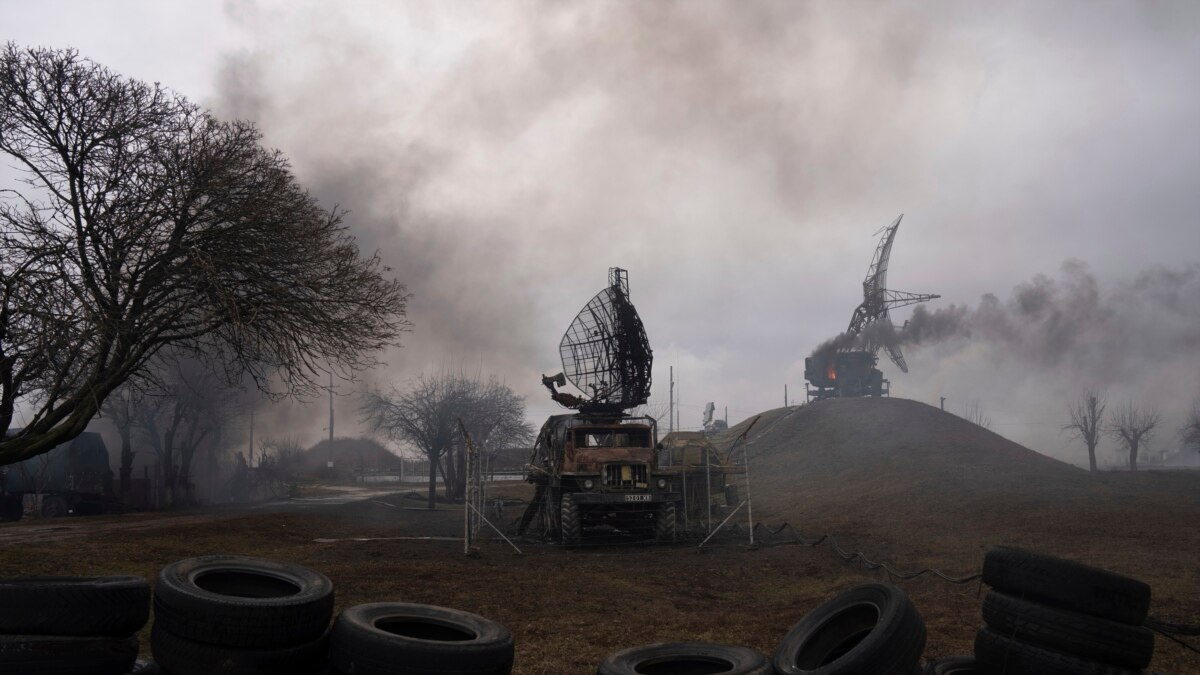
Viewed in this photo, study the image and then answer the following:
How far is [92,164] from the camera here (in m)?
12.8

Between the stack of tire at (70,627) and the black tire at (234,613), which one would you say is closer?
the stack of tire at (70,627)

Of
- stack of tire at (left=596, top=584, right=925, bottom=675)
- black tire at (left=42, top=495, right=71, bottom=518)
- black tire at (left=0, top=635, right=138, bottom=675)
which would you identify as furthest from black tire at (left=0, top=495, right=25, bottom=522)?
stack of tire at (left=596, top=584, right=925, bottom=675)

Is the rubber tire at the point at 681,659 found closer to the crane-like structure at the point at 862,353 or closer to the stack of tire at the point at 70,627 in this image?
the stack of tire at the point at 70,627

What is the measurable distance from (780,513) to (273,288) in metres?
22.1

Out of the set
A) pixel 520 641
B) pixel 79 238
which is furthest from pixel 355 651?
pixel 79 238

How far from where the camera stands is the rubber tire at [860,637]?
17.5 ft

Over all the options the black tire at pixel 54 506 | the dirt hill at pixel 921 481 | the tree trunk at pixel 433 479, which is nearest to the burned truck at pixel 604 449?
the dirt hill at pixel 921 481

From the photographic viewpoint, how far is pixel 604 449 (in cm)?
1892

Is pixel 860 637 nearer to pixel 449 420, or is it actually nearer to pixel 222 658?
pixel 222 658

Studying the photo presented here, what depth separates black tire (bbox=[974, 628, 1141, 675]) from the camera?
18.5 feet

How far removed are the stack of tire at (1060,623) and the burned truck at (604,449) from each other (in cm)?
1200

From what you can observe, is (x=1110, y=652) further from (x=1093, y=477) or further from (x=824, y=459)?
(x=824, y=459)

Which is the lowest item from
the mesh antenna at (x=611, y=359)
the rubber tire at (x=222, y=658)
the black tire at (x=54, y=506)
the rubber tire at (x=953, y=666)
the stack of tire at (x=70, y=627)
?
the black tire at (x=54, y=506)

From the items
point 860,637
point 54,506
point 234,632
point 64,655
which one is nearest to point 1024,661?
point 860,637
